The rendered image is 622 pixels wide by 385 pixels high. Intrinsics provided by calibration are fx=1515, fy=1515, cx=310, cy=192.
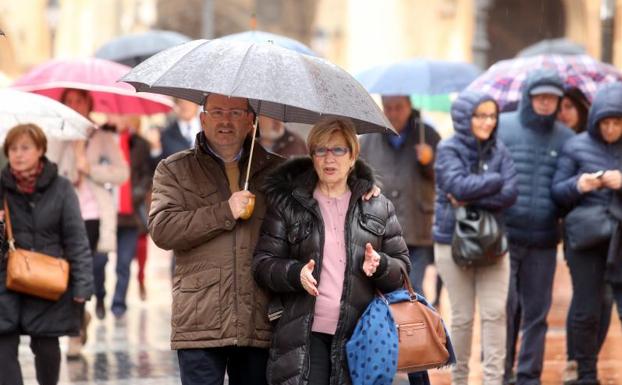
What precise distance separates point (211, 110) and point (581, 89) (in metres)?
5.83

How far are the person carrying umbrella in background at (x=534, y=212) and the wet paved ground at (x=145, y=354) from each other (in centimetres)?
54

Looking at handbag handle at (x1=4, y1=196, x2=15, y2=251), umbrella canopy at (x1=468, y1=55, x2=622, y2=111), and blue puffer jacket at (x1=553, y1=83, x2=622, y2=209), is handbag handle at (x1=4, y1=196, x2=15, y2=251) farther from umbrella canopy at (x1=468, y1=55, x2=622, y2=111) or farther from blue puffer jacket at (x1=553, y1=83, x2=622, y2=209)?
umbrella canopy at (x1=468, y1=55, x2=622, y2=111)

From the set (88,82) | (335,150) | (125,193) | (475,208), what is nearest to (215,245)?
(335,150)

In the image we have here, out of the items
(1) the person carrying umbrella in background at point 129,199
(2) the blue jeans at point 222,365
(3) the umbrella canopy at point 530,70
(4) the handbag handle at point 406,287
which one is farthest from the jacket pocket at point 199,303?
(1) the person carrying umbrella in background at point 129,199

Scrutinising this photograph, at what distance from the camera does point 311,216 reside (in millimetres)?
6648

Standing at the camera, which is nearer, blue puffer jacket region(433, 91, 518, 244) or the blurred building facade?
blue puffer jacket region(433, 91, 518, 244)

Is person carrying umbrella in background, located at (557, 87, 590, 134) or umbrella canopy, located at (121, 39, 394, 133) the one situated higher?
umbrella canopy, located at (121, 39, 394, 133)

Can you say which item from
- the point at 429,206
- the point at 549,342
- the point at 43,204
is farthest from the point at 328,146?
the point at 549,342

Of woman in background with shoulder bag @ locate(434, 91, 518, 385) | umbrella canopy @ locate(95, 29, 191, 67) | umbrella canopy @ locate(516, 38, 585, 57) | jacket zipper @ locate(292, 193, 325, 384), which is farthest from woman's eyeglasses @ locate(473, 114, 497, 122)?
umbrella canopy @ locate(95, 29, 191, 67)

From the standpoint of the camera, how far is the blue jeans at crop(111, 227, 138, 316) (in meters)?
14.6

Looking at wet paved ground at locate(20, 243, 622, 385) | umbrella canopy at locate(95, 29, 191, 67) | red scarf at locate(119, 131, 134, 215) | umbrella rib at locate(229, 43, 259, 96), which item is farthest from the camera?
umbrella canopy at locate(95, 29, 191, 67)

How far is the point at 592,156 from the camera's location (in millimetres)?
9906

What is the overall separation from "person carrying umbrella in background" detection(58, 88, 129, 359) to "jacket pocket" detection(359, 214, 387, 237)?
5.26m

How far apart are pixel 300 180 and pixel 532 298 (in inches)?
146
